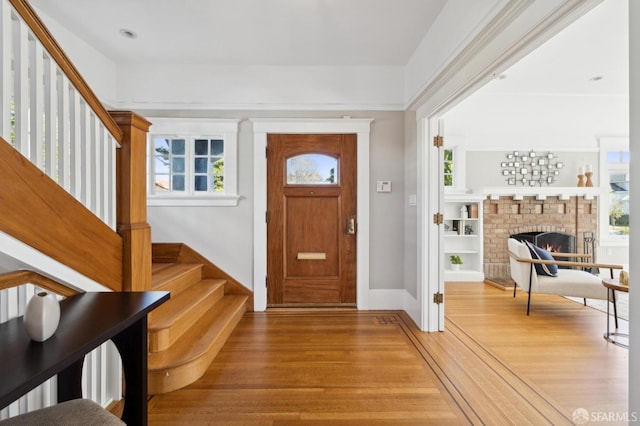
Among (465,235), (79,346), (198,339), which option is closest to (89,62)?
(198,339)

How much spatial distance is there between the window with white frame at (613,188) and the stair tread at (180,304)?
611 cm

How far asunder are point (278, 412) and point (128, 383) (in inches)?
32.6

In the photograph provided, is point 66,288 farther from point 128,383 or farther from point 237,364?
point 237,364

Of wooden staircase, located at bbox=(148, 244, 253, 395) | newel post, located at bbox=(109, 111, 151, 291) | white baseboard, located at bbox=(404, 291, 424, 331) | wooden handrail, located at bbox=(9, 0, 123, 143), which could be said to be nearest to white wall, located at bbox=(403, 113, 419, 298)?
white baseboard, located at bbox=(404, 291, 424, 331)

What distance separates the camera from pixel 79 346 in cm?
90

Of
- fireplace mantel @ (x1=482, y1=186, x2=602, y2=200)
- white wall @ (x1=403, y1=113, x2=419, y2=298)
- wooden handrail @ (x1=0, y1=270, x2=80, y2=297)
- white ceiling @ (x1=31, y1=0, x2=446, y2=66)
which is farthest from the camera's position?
fireplace mantel @ (x1=482, y1=186, x2=602, y2=200)

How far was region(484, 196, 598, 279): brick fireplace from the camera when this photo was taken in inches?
198

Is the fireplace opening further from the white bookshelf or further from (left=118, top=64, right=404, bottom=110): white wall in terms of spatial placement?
(left=118, top=64, right=404, bottom=110): white wall

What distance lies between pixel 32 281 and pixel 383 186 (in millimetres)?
2850

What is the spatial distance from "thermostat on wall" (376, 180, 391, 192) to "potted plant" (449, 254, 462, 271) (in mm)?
2257

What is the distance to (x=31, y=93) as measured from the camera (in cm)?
125

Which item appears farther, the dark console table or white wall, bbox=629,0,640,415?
white wall, bbox=629,0,640,415

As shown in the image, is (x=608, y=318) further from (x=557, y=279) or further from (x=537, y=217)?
(x=537, y=217)

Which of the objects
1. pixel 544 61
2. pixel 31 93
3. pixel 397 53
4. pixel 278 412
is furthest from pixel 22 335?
→ pixel 544 61
